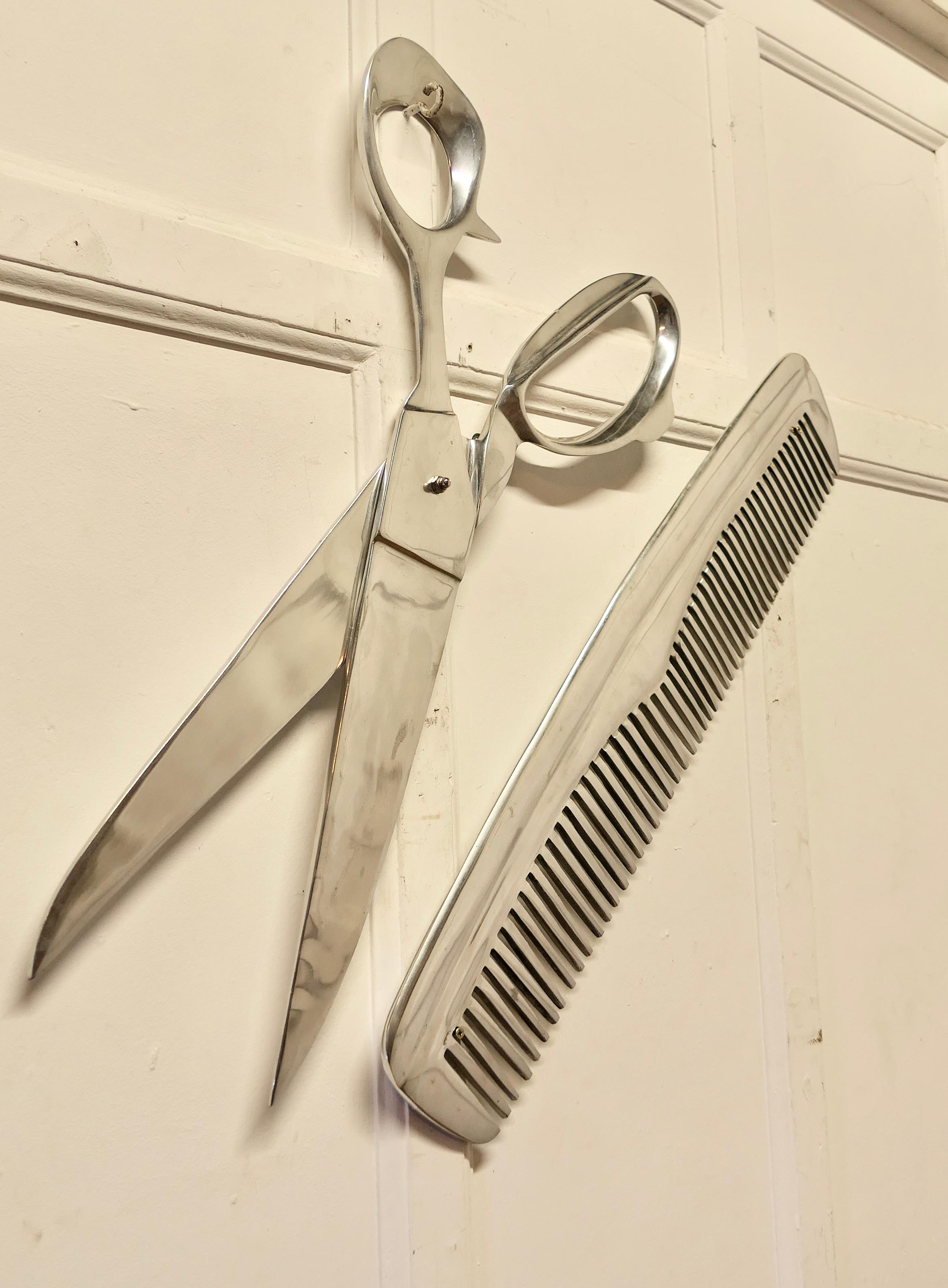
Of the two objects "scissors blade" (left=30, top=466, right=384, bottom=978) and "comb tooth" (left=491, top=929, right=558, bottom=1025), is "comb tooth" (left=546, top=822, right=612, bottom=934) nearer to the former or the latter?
"comb tooth" (left=491, top=929, right=558, bottom=1025)

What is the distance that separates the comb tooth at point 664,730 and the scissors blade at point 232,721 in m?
0.22

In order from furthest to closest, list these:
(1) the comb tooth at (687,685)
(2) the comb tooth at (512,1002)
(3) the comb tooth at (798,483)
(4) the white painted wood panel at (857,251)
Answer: (4) the white painted wood panel at (857,251) < (3) the comb tooth at (798,483) < (1) the comb tooth at (687,685) < (2) the comb tooth at (512,1002)

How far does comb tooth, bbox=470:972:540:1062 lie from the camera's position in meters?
0.54

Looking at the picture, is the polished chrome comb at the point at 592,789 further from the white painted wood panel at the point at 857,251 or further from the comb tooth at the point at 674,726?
the white painted wood panel at the point at 857,251

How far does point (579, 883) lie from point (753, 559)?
28 centimetres

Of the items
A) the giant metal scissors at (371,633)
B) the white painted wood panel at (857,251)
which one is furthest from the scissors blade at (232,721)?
the white painted wood panel at (857,251)

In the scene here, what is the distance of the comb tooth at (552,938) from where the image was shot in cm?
56

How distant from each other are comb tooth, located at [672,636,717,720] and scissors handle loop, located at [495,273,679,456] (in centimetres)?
14

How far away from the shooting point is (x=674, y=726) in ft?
2.13

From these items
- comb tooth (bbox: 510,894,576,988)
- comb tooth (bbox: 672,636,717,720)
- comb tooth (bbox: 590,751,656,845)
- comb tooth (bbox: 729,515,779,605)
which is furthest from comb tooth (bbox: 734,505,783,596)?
comb tooth (bbox: 510,894,576,988)

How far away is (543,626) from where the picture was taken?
2.15ft

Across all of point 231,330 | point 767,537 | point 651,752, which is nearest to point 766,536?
point 767,537

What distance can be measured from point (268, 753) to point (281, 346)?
0.24 m

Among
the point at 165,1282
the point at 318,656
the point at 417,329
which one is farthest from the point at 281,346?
the point at 165,1282
